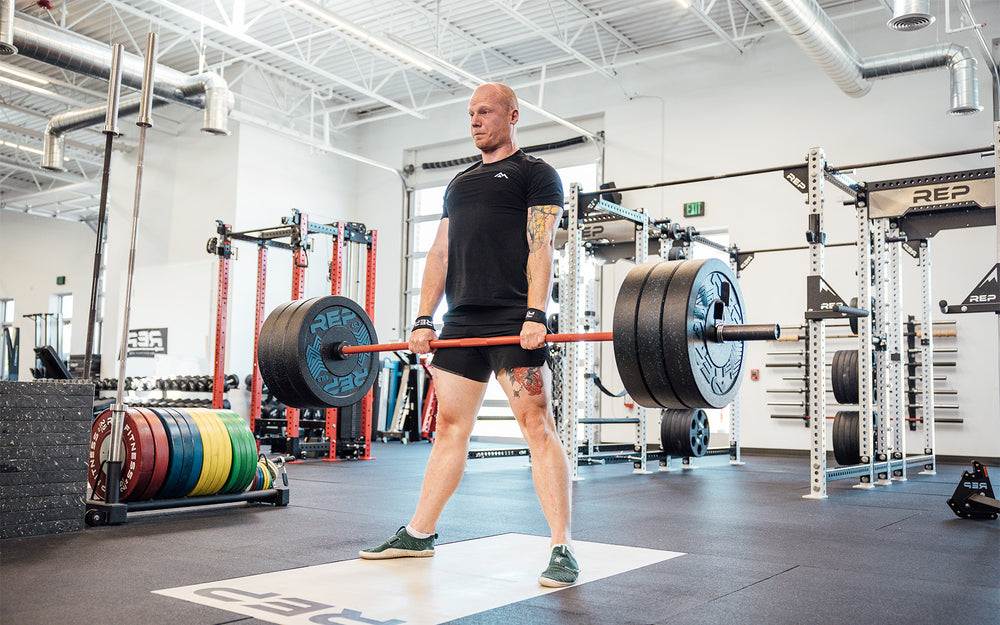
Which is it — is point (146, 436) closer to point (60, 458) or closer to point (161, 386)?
point (60, 458)

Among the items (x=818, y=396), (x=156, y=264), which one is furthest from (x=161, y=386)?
(x=818, y=396)

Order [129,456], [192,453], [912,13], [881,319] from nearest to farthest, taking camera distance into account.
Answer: [129,456] < [192,453] < [881,319] < [912,13]

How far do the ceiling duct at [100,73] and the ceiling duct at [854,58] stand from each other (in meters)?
4.86

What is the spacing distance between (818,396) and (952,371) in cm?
376

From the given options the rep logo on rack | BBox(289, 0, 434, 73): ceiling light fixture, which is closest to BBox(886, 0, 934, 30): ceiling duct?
BBox(289, 0, 434, 73): ceiling light fixture

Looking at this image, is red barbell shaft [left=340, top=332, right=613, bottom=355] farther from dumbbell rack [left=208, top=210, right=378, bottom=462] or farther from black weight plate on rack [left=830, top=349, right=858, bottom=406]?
dumbbell rack [left=208, top=210, right=378, bottom=462]

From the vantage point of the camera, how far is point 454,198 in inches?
91.4

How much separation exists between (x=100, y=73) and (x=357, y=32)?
256 centimetres

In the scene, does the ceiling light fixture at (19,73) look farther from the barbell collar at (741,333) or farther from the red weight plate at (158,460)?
the barbell collar at (741,333)

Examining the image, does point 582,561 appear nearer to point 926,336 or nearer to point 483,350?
point 483,350

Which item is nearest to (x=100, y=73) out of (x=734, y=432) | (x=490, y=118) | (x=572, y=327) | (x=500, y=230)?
(x=572, y=327)

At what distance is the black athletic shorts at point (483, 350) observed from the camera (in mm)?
2148

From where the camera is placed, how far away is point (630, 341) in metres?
1.99

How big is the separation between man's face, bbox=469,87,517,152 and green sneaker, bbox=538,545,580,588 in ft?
3.52
